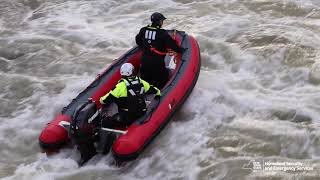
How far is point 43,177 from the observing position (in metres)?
5.55

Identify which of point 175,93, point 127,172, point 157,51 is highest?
point 157,51

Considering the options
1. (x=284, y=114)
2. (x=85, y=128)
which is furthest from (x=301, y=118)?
(x=85, y=128)

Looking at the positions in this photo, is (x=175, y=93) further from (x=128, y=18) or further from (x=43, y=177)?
(x=128, y=18)

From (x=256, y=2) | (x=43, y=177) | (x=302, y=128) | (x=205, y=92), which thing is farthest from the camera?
(x=256, y=2)

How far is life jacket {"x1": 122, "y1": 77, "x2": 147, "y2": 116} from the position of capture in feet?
18.0

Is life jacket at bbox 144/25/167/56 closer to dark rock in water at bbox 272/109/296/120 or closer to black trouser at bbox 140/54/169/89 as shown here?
black trouser at bbox 140/54/169/89

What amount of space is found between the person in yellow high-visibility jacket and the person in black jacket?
0.90m

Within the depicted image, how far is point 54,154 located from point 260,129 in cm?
267

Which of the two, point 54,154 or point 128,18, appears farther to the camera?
point 128,18

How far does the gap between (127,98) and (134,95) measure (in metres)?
0.09

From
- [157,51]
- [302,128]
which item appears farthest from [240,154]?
[157,51]

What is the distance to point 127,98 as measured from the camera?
550 cm

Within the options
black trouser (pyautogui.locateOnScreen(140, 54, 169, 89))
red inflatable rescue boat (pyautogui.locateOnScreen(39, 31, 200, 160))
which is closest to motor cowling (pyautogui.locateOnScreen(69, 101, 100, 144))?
red inflatable rescue boat (pyautogui.locateOnScreen(39, 31, 200, 160))

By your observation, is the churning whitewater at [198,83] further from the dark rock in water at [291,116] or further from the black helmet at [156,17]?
the black helmet at [156,17]
